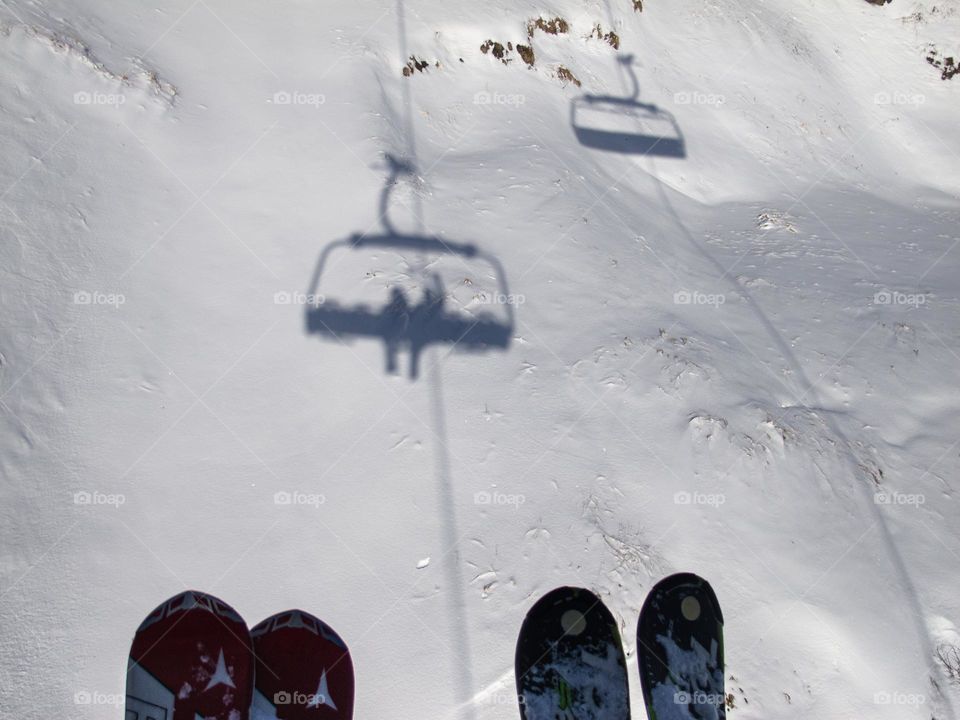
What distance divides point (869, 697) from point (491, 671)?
2.49 meters

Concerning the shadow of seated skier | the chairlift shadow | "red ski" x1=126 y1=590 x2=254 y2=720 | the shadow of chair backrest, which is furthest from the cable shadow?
"red ski" x1=126 y1=590 x2=254 y2=720

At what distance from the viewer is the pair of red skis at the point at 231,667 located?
3.69 meters

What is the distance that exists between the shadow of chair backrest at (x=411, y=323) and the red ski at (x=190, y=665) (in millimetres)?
2386

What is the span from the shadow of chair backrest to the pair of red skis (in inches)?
89.4

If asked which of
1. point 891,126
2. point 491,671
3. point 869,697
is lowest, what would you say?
point 869,697

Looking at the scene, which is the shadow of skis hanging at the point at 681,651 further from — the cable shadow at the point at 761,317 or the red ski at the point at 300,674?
the red ski at the point at 300,674

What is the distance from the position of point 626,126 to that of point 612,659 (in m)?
8.95

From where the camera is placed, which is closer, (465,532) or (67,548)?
(67,548)

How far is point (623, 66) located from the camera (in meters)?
12.0

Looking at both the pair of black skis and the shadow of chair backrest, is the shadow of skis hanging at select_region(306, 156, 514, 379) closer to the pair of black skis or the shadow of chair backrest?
the shadow of chair backrest

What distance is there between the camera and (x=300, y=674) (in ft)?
13.1

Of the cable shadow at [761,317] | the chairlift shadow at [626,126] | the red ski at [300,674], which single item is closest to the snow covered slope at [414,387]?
the cable shadow at [761,317]

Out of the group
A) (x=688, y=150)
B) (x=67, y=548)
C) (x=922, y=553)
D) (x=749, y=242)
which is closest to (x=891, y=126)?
(x=688, y=150)

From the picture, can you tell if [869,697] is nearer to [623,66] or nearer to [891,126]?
[623,66]
